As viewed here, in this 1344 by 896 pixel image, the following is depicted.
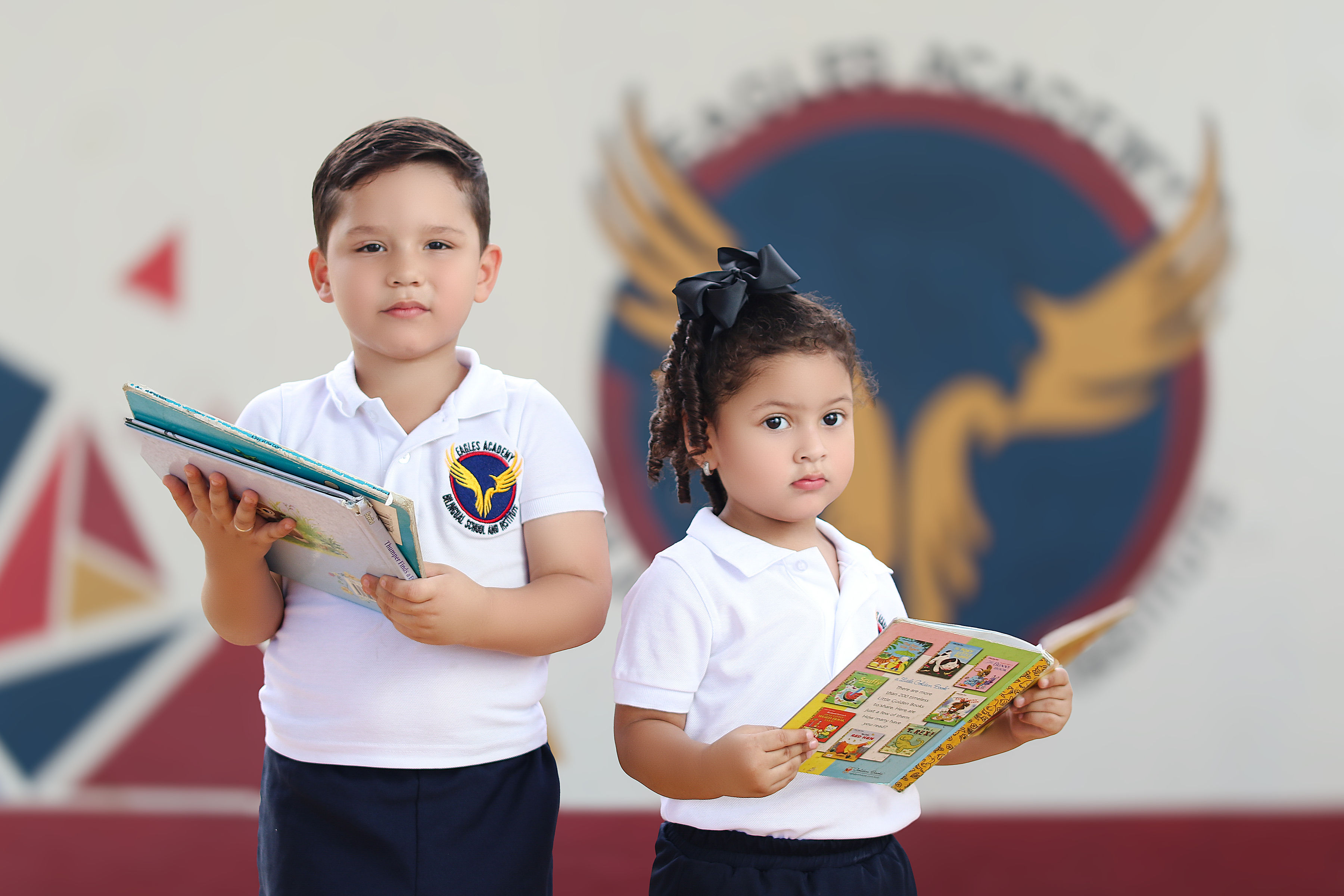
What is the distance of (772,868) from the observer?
1.07 meters

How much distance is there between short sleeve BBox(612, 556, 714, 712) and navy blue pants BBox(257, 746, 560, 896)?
0.16 metres

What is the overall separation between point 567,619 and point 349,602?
229mm

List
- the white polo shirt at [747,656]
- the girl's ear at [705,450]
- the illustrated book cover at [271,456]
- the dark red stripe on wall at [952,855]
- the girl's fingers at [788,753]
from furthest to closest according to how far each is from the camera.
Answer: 1. the dark red stripe on wall at [952,855]
2. the girl's ear at [705,450]
3. the white polo shirt at [747,656]
4. the girl's fingers at [788,753]
5. the illustrated book cover at [271,456]

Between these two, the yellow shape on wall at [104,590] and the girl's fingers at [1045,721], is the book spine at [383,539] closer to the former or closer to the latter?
the girl's fingers at [1045,721]

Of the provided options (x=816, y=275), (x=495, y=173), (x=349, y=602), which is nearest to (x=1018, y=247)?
(x=816, y=275)

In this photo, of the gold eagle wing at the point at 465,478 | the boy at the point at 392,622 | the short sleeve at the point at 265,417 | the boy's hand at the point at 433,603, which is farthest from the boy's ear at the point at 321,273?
the boy's hand at the point at 433,603

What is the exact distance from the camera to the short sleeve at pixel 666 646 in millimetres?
1057

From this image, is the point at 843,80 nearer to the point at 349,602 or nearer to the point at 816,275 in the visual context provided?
the point at 816,275

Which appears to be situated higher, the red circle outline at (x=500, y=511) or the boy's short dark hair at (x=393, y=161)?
the boy's short dark hair at (x=393, y=161)

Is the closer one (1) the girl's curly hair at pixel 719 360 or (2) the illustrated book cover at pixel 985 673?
(2) the illustrated book cover at pixel 985 673

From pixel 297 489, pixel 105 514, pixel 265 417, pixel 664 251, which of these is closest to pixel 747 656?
pixel 297 489

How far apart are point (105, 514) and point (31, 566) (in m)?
0.19

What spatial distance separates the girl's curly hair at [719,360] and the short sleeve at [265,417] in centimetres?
40

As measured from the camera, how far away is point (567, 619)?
42.1 inches
